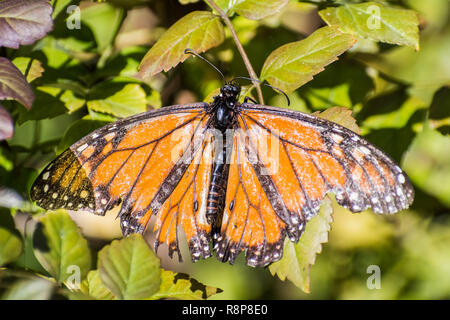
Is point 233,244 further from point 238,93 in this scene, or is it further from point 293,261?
point 238,93

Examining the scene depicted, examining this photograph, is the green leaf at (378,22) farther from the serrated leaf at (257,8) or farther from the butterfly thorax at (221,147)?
the butterfly thorax at (221,147)

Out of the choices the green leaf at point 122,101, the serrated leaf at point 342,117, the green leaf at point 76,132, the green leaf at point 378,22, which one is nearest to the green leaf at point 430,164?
the green leaf at point 378,22

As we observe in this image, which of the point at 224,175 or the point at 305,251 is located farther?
the point at 224,175

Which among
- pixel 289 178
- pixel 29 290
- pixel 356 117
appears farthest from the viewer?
pixel 356 117

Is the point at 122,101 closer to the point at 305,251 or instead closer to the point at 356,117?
the point at 305,251

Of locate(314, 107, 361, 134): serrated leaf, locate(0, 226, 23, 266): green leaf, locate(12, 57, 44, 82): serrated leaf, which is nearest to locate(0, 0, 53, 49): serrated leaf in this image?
locate(12, 57, 44, 82): serrated leaf

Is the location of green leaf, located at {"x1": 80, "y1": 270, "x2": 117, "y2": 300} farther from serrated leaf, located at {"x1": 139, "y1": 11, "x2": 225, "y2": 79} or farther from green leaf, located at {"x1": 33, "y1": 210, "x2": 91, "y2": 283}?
serrated leaf, located at {"x1": 139, "y1": 11, "x2": 225, "y2": 79}

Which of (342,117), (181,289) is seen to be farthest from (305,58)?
(181,289)
